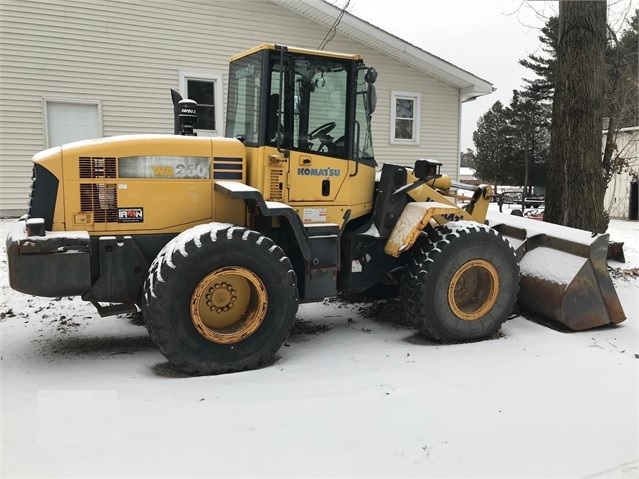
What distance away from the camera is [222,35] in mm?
13070

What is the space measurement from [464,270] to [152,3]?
10.3 meters

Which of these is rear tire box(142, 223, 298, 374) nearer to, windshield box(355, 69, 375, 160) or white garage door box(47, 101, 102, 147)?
windshield box(355, 69, 375, 160)

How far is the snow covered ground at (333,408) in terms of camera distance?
3086mm

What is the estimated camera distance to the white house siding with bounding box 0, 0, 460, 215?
11648mm

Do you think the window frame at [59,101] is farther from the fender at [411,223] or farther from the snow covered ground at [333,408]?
the fender at [411,223]

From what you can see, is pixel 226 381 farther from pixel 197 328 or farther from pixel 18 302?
pixel 18 302

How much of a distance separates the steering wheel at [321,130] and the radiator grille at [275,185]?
45 cm

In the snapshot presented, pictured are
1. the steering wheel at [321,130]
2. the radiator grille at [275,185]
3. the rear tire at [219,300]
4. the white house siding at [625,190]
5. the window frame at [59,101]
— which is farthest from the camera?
the white house siding at [625,190]

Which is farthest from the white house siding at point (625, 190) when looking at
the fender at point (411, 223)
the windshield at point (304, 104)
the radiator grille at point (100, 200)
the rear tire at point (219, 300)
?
the radiator grille at point (100, 200)

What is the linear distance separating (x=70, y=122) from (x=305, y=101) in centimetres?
896

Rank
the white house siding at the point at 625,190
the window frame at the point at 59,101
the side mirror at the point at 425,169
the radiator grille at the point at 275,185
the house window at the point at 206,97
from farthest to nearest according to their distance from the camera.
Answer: the white house siding at the point at 625,190 < the house window at the point at 206,97 < the window frame at the point at 59,101 < the side mirror at the point at 425,169 < the radiator grille at the point at 275,185

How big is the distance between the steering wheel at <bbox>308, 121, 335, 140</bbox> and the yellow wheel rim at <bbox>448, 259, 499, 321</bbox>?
71.3 inches

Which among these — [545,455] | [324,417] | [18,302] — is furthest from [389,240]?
[18,302]

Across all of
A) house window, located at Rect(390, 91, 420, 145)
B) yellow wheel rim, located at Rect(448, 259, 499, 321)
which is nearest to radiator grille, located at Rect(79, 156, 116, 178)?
yellow wheel rim, located at Rect(448, 259, 499, 321)
